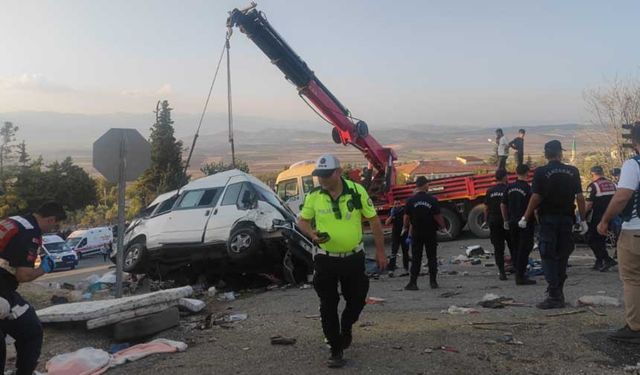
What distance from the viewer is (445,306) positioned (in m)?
6.76

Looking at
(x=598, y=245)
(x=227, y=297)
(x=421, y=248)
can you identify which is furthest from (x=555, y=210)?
(x=227, y=297)

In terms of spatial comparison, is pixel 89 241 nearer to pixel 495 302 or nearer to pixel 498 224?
pixel 498 224

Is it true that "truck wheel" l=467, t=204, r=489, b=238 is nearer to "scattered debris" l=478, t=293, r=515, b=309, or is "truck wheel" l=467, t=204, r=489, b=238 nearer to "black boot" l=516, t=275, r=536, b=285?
"black boot" l=516, t=275, r=536, b=285

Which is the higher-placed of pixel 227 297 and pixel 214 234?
pixel 214 234

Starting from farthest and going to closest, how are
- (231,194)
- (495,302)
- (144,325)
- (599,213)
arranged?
(231,194) < (599,213) < (495,302) < (144,325)

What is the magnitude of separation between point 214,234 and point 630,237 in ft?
23.4

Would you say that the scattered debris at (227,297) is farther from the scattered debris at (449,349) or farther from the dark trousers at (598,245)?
the dark trousers at (598,245)

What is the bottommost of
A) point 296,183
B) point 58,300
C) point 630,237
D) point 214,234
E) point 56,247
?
point 56,247

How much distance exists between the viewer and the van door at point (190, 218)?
1027 centimetres

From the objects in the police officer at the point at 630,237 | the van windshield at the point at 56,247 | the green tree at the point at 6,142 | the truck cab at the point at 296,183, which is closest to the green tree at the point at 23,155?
the green tree at the point at 6,142

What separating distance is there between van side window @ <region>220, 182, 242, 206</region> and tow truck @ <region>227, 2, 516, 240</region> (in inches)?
208

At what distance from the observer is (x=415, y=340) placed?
5.12 m

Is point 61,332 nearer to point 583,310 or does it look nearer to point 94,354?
→ point 94,354

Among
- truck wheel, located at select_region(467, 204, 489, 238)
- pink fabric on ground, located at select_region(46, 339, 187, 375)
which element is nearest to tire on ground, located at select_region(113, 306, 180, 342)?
pink fabric on ground, located at select_region(46, 339, 187, 375)
